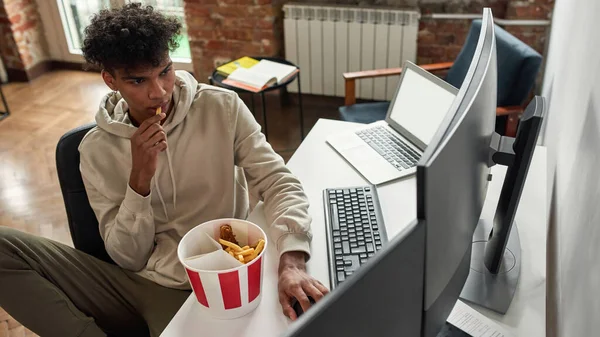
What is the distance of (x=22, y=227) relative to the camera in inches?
103

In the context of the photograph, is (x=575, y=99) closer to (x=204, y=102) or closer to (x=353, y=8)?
(x=204, y=102)

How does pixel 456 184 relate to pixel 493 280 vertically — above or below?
above

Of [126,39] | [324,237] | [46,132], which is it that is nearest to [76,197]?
[126,39]

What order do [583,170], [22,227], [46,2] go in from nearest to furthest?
[583,170]
[22,227]
[46,2]

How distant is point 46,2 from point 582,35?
12.9 ft

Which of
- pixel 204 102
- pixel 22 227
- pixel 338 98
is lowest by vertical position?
pixel 22 227

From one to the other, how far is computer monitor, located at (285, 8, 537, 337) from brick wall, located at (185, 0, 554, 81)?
2158 mm

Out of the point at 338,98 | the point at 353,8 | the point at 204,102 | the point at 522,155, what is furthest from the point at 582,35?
the point at 338,98

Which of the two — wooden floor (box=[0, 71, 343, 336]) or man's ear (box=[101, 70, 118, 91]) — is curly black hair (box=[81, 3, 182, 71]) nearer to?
man's ear (box=[101, 70, 118, 91])

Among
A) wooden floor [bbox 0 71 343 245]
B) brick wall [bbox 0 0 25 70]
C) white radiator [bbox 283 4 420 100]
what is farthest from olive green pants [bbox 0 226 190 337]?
brick wall [bbox 0 0 25 70]

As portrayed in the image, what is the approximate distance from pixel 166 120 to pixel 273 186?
335 millimetres

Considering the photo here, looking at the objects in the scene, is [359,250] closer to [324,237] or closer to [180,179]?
[324,237]

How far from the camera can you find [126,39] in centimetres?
129

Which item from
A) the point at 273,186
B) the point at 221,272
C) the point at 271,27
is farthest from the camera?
the point at 271,27
